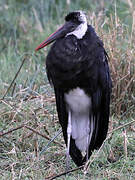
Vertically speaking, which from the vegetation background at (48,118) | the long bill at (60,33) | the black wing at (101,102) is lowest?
the vegetation background at (48,118)

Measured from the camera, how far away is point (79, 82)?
424cm

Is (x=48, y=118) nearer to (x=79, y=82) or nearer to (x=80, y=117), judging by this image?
(x=80, y=117)

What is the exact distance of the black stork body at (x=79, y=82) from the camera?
13.8 ft

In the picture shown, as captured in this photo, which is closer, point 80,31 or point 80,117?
point 80,31

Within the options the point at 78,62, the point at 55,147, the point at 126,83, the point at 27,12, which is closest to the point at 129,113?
the point at 126,83

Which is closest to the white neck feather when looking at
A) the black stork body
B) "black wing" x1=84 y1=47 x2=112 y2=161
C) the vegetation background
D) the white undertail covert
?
the black stork body

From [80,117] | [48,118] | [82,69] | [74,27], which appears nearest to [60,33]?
[74,27]

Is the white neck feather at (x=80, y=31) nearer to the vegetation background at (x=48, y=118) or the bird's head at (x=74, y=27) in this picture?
the bird's head at (x=74, y=27)

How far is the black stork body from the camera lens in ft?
13.8

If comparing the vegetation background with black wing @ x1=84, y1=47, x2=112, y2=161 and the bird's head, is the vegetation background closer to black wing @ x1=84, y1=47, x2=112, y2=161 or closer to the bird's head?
black wing @ x1=84, y1=47, x2=112, y2=161

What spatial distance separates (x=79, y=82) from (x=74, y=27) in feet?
1.56

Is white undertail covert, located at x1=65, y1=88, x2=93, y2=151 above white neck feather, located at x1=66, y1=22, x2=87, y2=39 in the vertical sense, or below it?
below

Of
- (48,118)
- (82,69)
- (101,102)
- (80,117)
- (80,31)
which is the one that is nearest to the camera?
(82,69)

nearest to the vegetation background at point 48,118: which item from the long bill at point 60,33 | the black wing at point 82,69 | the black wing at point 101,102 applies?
the black wing at point 101,102
